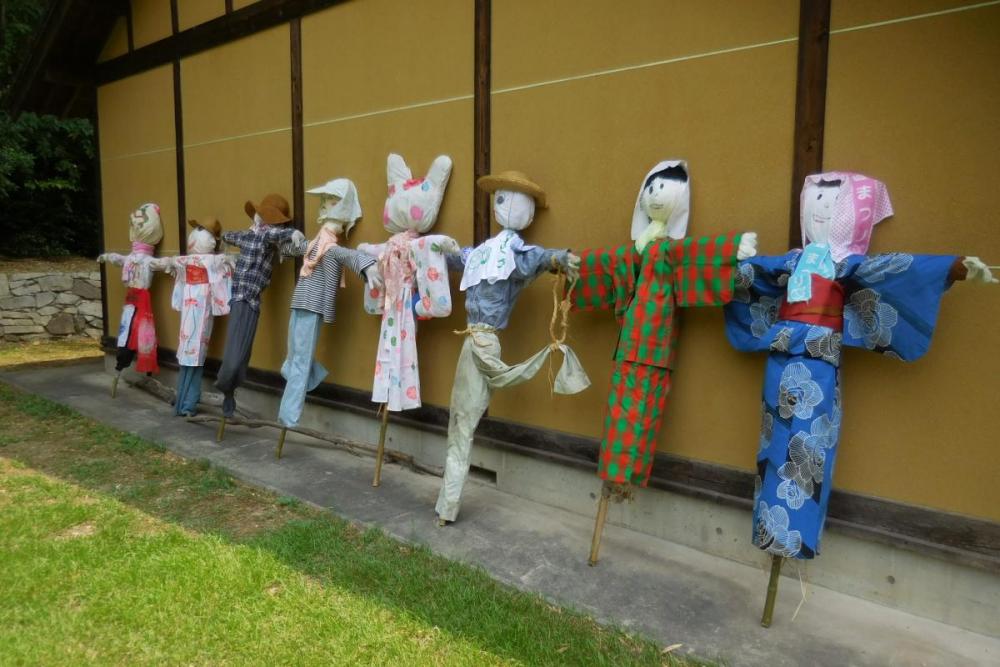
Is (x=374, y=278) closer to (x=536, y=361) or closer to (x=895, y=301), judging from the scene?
(x=536, y=361)

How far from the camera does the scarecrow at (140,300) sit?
662 centimetres

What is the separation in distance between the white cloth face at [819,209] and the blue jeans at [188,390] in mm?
5205

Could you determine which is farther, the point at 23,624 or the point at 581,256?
the point at 581,256

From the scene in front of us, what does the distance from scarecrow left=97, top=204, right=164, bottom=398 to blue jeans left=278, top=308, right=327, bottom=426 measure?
8.93ft

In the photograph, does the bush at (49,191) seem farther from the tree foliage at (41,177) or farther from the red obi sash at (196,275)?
the red obi sash at (196,275)

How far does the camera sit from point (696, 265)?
2965mm

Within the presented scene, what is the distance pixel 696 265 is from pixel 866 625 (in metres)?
1.66

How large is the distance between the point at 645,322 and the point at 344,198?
264 centimetres

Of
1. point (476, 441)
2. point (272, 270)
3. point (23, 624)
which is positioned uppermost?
point (272, 270)

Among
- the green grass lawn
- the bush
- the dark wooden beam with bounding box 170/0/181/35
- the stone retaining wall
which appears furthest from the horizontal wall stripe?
the bush

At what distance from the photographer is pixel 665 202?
313 centimetres

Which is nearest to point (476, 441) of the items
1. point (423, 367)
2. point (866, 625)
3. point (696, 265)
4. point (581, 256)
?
point (423, 367)

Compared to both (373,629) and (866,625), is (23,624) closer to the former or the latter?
(373,629)

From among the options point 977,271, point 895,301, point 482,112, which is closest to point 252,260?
point 482,112
